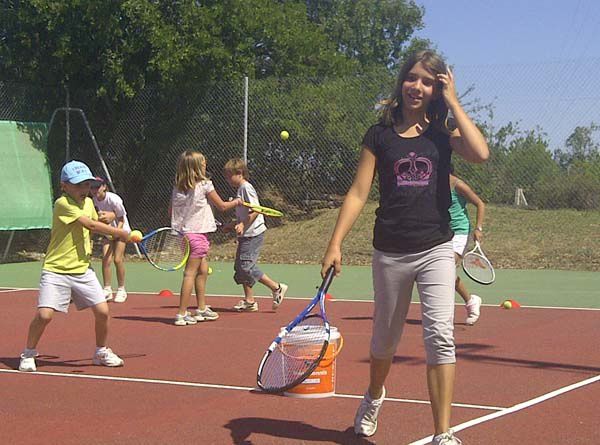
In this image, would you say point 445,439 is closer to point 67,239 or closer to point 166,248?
point 67,239

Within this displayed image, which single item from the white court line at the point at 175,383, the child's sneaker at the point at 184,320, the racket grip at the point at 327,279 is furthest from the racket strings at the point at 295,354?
the child's sneaker at the point at 184,320

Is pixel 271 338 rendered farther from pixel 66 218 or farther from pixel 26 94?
pixel 26 94

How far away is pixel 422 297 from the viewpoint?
4902 mm

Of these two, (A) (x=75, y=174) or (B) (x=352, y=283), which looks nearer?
(A) (x=75, y=174)

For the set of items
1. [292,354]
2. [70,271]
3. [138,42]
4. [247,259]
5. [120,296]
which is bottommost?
[120,296]

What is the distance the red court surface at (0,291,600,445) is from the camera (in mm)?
5387

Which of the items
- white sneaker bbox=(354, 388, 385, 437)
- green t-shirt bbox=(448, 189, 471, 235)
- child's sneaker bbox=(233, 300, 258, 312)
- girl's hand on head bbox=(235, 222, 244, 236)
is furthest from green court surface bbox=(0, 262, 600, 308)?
white sneaker bbox=(354, 388, 385, 437)

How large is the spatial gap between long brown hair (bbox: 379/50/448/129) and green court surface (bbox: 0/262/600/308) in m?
6.72

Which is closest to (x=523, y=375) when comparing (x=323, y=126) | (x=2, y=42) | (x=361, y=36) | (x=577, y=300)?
(x=577, y=300)

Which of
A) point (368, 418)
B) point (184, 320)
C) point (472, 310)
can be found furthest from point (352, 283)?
point (368, 418)

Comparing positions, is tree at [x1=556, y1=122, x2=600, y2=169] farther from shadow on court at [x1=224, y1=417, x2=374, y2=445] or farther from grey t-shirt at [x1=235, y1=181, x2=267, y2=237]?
shadow on court at [x1=224, y1=417, x2=374, y2=445]

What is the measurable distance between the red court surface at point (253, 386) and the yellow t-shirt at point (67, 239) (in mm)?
732

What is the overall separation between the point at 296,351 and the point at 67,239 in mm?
2610

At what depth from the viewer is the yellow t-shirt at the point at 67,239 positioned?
289 inches
